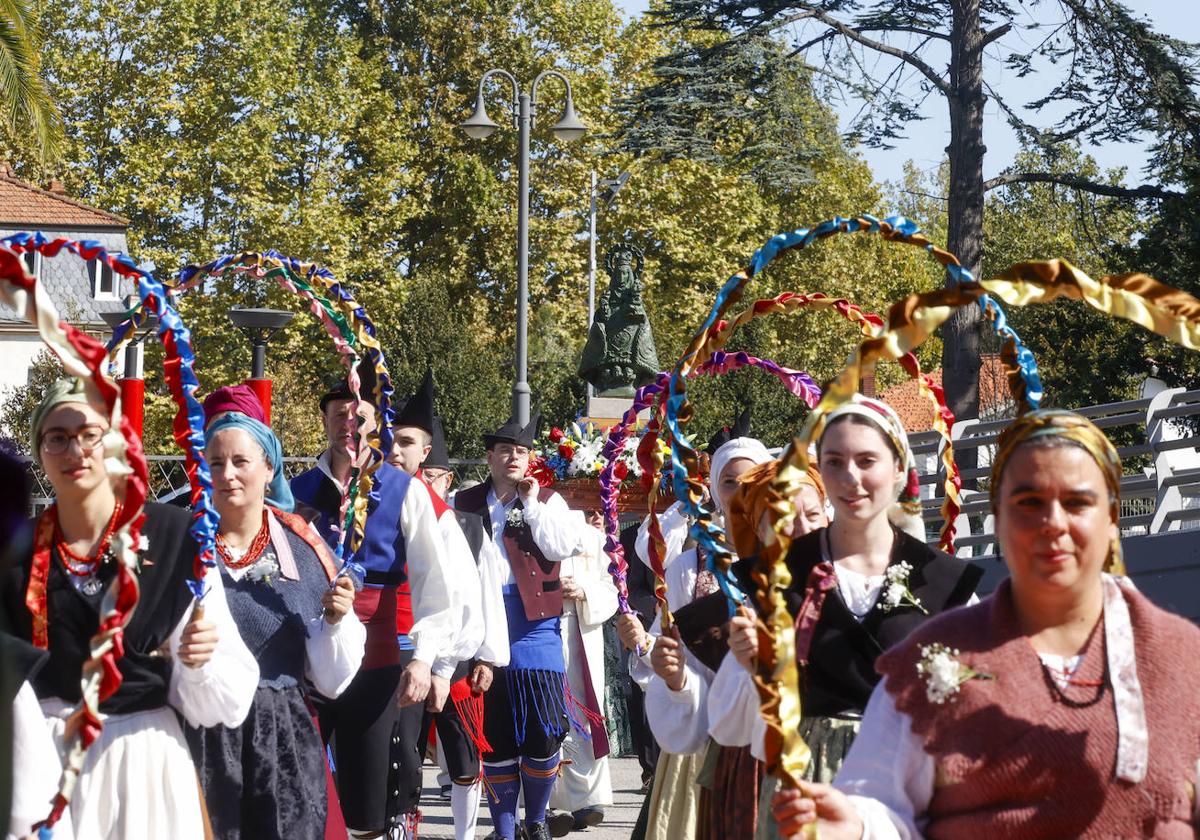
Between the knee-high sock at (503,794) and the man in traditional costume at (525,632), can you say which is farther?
the man in traditional costume at (525,632)

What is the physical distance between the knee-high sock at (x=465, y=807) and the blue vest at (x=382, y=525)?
216 centimetres

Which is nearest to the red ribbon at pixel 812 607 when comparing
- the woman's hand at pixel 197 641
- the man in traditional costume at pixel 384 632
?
the woman's hand at pixel 197 641

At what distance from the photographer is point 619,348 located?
24.7 meters

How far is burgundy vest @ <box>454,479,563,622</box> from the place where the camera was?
942 cm

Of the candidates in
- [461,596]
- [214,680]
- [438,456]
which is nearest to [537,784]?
[438,456]

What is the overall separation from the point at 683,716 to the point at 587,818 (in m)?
5.44

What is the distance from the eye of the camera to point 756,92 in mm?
17984

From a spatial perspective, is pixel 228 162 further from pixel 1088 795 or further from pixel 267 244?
pixel 1088 795

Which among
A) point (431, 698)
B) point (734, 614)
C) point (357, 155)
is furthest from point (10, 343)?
point (734, 614)

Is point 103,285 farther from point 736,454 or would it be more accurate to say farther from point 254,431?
point 254,431

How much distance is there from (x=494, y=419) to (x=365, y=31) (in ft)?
46.2

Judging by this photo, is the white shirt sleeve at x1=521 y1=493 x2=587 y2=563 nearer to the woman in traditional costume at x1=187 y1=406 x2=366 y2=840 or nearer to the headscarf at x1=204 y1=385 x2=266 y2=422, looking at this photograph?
the woman in traditional costume at x1=187 y1=406 x2=366 y2=840

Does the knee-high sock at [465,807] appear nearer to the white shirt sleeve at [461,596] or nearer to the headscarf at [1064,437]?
the white shirt sleeve at [461,596]

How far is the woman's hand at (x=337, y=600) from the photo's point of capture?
5.49 meters
